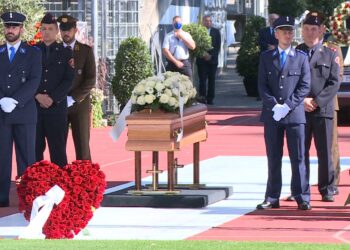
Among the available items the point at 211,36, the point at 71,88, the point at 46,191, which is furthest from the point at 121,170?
the point at 211,36

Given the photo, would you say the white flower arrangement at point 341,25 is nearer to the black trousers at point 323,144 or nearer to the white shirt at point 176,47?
the black trousers at point 323,144

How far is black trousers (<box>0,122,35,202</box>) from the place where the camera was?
43.8ft

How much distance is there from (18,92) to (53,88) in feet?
2.58

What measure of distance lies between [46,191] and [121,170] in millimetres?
6005

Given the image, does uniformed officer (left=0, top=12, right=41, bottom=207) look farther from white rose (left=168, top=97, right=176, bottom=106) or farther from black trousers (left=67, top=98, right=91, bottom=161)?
white rose (left=168, top=97, right=176, bottom=106)

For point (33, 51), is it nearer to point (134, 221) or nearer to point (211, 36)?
point (134, 221)

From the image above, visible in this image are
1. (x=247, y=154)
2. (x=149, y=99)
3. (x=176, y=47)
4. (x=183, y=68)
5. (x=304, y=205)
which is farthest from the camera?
(x=176, y=47)

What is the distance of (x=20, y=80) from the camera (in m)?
13.3

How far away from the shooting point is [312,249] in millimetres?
9562

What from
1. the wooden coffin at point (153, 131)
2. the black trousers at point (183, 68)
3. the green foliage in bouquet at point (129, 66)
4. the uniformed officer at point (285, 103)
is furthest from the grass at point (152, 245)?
the black trousers at point (183, 68)

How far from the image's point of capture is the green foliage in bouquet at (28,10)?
23.1 metres

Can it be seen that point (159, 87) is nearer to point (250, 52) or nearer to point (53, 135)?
point (53, 135)

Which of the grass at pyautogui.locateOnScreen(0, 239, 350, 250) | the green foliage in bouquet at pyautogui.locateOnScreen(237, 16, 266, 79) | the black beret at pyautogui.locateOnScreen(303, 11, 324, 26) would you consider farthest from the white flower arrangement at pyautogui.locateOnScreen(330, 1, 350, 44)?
the green foliage in bouquet at pyautogui.locateOnScreen(237, 16, 266, 79)

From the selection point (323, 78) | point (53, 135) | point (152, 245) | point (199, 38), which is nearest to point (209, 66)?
point (199, 38)
